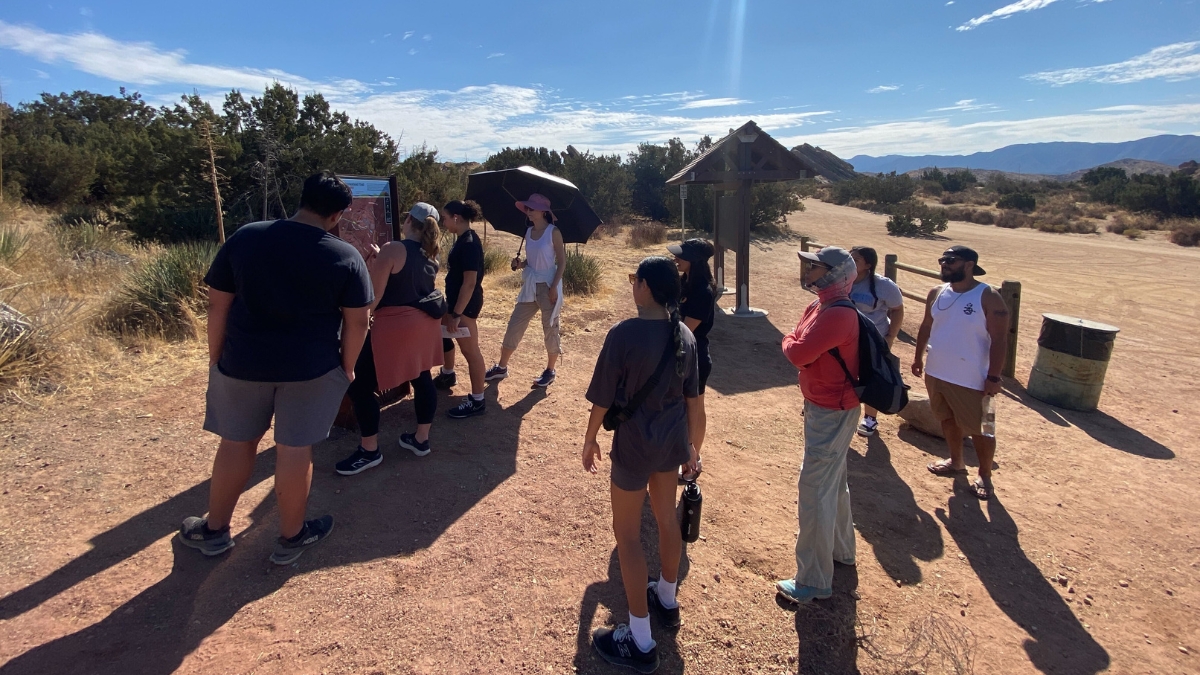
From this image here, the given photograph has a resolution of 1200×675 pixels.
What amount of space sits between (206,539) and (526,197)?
4.47 meters

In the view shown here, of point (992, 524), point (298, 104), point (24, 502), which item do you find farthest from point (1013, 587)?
point (298, 104)

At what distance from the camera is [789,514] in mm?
3994

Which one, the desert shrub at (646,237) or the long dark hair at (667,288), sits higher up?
the long dark hair at (667,288)

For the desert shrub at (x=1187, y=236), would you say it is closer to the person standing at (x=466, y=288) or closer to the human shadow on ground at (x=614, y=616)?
the person standing at (x=466, y=288)

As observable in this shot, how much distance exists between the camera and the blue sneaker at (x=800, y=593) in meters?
3.04

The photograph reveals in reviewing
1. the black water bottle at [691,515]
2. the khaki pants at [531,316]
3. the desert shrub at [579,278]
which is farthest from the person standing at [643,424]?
the desert shrub at [579,278]

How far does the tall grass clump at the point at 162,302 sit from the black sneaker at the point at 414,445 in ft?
11.7

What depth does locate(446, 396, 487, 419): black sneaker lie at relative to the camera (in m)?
4.91

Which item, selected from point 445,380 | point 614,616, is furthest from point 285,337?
point 445,380

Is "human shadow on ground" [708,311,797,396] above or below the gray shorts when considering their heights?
below

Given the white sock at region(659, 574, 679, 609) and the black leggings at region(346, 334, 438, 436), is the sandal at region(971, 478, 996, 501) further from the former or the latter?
the black leggings at region(346, 334, 438, 436)

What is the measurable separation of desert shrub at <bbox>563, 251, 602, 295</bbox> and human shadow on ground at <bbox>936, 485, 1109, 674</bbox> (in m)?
6.59

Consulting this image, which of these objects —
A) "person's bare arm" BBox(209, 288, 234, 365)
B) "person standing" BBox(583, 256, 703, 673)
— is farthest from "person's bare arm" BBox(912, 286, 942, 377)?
"person's bare arm" BBox(209, 288, 234, 365)

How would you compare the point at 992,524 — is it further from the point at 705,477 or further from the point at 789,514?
the point at 705,477
